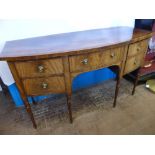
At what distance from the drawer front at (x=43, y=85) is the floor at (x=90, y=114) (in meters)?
0.48

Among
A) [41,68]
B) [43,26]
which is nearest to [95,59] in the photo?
[41,68]

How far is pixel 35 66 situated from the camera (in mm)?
933

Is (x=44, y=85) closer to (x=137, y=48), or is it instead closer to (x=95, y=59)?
(x=95, y=59)

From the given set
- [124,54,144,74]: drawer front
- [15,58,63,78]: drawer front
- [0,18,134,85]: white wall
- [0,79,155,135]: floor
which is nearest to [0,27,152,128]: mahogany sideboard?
[15,58,63,78]: drawer front

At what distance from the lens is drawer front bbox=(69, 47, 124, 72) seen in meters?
0.99

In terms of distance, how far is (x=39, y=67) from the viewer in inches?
36.9

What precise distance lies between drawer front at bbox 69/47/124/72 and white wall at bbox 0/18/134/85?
0.56 meters

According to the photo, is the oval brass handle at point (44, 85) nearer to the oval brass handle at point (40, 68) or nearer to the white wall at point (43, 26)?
the oval brass handle at point (40, 68)

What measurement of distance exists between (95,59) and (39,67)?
42 cm

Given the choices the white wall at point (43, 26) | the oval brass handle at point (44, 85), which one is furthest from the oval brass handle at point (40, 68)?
the white wall at point (43, 26)

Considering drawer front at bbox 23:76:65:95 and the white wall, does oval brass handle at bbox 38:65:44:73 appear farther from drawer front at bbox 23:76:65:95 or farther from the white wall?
the white wall

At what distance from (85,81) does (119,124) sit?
0.71 m

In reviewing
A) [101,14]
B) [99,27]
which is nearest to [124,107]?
[99,27]

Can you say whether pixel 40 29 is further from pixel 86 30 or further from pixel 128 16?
pixel 128 16
